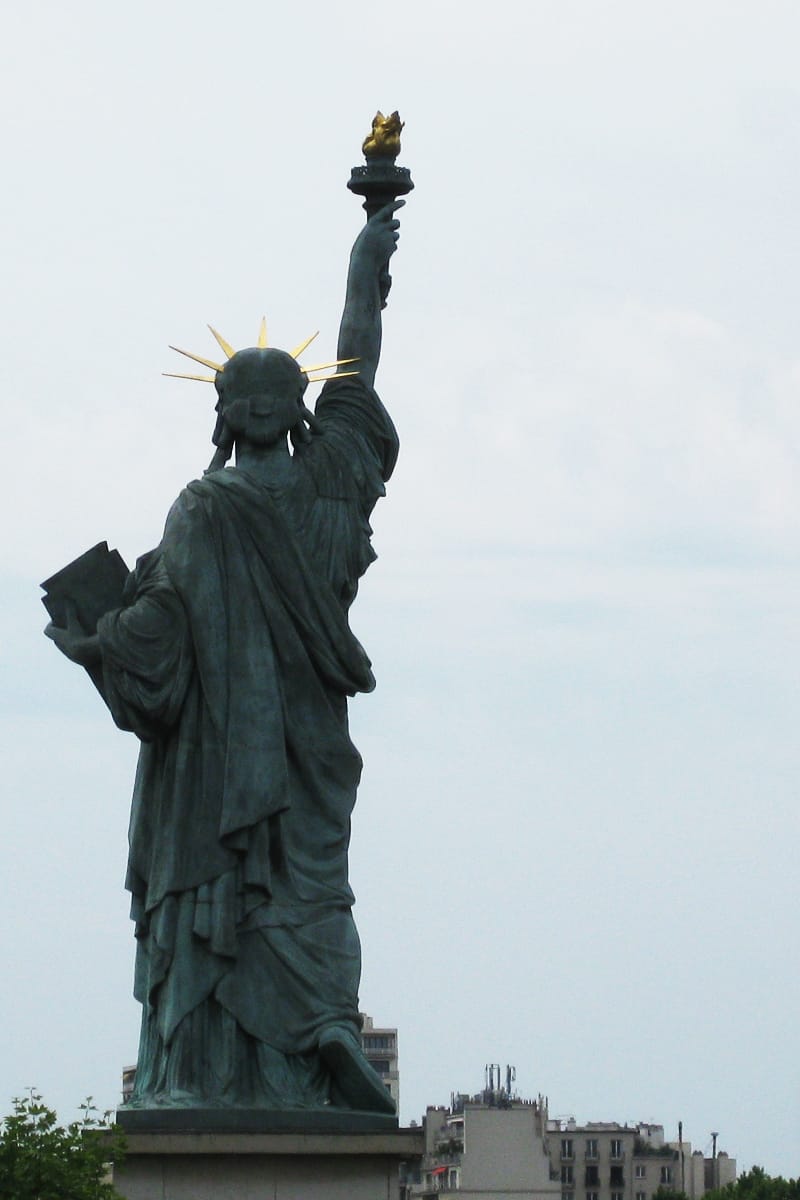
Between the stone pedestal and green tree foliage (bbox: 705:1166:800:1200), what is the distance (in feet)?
211

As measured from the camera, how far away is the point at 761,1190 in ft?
263

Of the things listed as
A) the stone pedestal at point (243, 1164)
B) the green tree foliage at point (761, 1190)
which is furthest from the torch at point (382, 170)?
the green tree foliage at point (761, 1190)

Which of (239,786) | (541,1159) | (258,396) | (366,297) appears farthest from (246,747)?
(541,1159)

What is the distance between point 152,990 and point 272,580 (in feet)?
8.00

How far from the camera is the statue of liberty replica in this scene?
58.6 feet

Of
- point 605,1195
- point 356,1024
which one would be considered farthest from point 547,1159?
point 356,1024

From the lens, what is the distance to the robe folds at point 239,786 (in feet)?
58.6

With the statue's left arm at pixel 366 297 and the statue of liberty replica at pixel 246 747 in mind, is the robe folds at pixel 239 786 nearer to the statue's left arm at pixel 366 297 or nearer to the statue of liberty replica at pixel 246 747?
the statue of liberty replica at pixel 246 747

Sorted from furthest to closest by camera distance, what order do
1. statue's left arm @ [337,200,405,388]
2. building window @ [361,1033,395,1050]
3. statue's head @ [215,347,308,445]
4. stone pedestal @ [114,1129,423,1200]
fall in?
1. building window @ [361,1033,395,1050]
2. statue's left arm @ [337,200,405,388]
3. statue's head @ [215,347,308,445]
4. stone pedestal @ [114,1129,423,1200]

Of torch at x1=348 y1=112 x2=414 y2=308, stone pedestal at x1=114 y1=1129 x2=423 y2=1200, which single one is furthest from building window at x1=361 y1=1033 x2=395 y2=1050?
stone pedestal at x1=114 y1=1129 x2=423 y2=1200

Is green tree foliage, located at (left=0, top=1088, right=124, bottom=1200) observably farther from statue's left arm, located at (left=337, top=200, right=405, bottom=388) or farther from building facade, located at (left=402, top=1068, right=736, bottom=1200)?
building facade, located at (left=402, top=1068, right=736, bottom=1200)

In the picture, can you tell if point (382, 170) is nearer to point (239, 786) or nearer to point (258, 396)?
point (258, 396)

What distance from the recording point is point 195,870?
1800cm

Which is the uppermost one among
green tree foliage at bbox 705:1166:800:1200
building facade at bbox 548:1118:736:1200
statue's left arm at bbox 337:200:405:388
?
building facade at bbox 548:1118:736:1200
